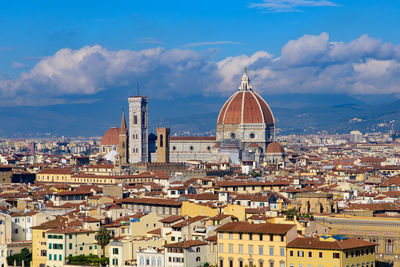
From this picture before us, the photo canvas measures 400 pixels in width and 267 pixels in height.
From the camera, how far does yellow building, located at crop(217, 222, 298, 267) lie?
1877 inches

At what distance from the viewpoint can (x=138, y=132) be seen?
549 ft

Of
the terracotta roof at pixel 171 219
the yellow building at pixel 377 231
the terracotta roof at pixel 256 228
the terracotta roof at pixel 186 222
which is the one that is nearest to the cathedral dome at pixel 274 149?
the terracotta roof at pixel 171 219

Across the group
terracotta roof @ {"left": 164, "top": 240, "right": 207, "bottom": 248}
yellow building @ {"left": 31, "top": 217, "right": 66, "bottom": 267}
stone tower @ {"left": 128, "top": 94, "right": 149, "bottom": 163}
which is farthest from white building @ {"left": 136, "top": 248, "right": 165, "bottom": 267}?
stone tower @ {"left": 128, "top": 94, "right": 149, "bottom": 163}

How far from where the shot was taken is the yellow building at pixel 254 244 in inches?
1877

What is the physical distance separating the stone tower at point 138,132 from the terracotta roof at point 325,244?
4649 inches

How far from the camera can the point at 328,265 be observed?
45.8m

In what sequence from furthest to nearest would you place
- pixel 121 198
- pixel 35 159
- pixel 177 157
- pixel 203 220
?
pixel 35 159
pixel 177 157
pixel 121 198
pixel 203 220

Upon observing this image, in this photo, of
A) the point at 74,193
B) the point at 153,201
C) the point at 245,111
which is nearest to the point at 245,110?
the point at 245,111

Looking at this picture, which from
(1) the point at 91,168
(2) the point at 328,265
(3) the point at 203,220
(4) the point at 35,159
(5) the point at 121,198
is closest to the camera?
(2) the point at 328,265

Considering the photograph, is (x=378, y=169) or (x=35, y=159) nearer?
(x=378, y=169)

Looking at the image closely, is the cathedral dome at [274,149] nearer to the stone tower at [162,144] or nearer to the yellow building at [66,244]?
the stone tower at [162,144]

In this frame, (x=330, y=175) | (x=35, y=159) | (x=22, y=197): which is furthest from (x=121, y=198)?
(x=35, y=159)

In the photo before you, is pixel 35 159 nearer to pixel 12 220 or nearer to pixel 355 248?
pixel 12 220

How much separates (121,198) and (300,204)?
51.5 feet
